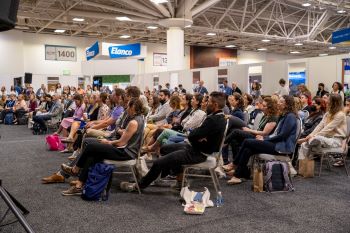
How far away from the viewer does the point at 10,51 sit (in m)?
19.7

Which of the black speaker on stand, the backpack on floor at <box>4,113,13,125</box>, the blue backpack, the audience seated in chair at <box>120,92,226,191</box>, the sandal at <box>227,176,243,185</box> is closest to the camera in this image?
the black speaker on stand

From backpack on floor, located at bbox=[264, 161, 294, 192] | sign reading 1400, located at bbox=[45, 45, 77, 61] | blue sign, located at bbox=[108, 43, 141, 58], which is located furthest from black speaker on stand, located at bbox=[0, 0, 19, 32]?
sign reading 1400, located at bbox=[45, 45, 77, 61]

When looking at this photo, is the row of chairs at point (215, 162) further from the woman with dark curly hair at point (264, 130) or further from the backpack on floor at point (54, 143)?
the backpack on floor at point (54, 143)

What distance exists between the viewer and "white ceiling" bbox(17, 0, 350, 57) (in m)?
14.9

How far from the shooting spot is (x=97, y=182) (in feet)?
13.2

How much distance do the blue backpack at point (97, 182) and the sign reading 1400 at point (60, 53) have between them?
1878cm

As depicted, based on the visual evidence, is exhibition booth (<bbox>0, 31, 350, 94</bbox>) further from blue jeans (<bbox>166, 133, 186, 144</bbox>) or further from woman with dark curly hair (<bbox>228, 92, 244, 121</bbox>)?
blue jeans (<bbox>166, 133, 186, 144</bbox>)

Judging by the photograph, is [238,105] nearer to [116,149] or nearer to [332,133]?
[332,133]

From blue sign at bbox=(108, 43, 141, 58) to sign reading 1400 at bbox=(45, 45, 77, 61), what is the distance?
8612 millimetres

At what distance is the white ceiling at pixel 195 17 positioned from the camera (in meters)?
14.9

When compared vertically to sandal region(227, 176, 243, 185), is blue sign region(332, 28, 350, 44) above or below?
above

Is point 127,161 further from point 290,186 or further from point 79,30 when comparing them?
point 79,30

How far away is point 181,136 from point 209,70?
7.70 m

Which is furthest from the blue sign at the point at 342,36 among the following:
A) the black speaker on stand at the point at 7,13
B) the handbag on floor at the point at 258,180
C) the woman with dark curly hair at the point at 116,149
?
the black speaker on stand at the point at 7,13
